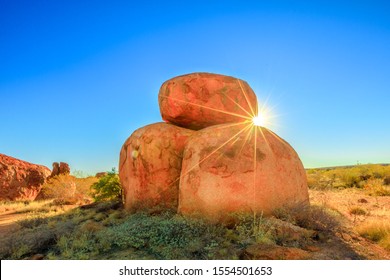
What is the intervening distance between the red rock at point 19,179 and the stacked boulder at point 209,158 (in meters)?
9.65

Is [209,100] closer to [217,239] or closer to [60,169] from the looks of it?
[217,239]

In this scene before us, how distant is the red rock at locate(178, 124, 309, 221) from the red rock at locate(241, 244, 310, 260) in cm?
167

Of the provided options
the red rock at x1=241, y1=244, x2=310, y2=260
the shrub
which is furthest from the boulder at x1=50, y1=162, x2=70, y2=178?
the red rock at x1=241, y1=244, x2=310, y2=260

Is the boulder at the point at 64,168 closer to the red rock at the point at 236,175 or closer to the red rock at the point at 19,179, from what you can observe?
the red rock at the point at 19,179

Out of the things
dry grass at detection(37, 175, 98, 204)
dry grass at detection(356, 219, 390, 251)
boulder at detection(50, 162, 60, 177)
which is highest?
boulder at detection(50, 162, 60, 177)

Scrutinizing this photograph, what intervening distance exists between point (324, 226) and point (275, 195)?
1284 millimetres

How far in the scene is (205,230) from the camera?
6.79 m

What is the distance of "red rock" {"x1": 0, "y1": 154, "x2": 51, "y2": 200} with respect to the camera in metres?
17.3

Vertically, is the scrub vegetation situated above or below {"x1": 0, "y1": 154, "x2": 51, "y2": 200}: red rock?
below

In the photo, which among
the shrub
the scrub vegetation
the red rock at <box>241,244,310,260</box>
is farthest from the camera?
the shrub

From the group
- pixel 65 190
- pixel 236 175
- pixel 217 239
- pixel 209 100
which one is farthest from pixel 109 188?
pixel 217 239

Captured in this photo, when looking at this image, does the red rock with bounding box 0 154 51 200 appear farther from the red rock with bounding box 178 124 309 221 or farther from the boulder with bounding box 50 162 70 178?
the red rock with bounding box 178 124 309 221
